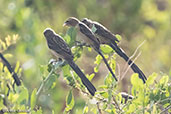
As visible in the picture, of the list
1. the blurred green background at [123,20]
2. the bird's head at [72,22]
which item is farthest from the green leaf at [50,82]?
the blurred green background at [123,20]

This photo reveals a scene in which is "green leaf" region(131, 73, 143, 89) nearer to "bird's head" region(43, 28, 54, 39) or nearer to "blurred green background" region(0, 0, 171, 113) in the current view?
"bird's head" region(43, 28, 54, 39)

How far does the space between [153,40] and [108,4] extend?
102 cm

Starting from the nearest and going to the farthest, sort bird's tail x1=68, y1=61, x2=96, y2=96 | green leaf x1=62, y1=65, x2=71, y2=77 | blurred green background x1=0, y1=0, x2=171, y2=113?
bird's tail x1=68, y1=61, x2=96, y2=96, green leaf x1=62, y1=65, x2=71, y2=77, blurred green background x1=0, y1=0, x2=171, y2=113

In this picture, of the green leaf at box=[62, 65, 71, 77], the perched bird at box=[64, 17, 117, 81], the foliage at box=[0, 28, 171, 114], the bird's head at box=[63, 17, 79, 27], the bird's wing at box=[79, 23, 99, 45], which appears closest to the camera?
the foliage at box=[0, 28, 171, 114]

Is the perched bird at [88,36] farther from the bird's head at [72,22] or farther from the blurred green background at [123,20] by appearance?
the blurred green background at [123,20]

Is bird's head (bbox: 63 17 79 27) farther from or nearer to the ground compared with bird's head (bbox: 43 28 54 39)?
farther from the ground

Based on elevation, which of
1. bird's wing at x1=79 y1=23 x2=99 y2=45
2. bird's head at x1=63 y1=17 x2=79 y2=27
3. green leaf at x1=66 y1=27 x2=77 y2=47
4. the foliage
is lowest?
the foliage

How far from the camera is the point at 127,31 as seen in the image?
7.34 meters

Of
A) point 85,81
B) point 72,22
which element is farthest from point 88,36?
point 85,81

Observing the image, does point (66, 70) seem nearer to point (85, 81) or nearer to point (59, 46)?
point (85, 81)

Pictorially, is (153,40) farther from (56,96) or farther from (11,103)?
(11,103)

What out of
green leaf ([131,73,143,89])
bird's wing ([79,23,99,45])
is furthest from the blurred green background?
green leaf ([131,73,143,89])

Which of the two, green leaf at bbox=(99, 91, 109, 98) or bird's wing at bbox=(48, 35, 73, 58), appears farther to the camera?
bird's wing at bbox=(48, 35, 73, 58)

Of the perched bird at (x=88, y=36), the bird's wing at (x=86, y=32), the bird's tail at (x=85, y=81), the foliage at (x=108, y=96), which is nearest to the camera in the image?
the foliage at (x=108, y=96)
